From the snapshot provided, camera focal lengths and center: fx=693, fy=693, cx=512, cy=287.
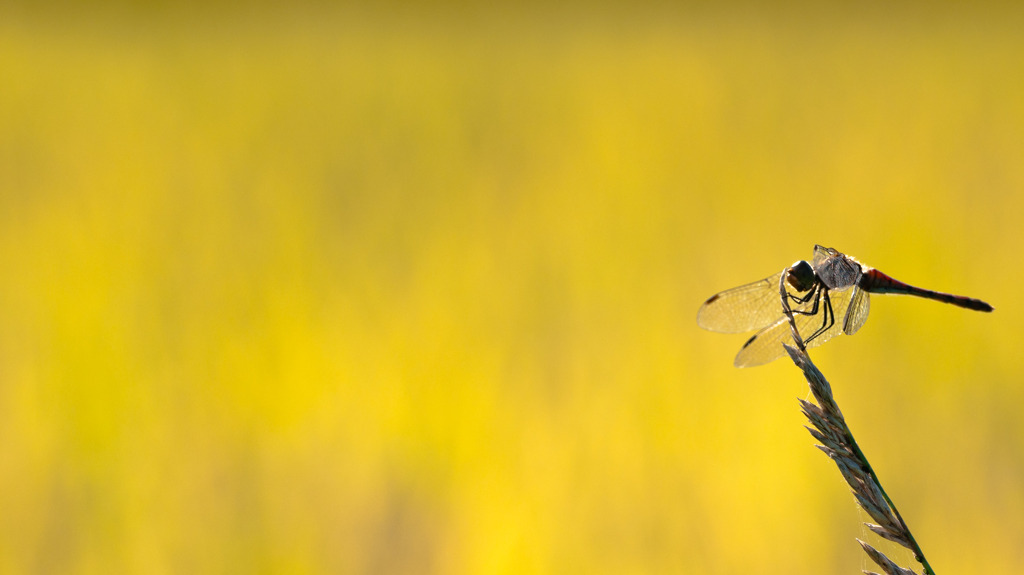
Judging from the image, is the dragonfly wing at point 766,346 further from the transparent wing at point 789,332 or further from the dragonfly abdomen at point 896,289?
the dragonfly abdomen at point 896,289

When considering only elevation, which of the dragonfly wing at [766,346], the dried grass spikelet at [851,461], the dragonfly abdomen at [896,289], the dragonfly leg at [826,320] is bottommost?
the dried grass spikelet at [851,461]

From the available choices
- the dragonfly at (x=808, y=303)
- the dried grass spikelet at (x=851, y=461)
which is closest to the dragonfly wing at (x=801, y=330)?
the dragonfly at (x=808, y=303)

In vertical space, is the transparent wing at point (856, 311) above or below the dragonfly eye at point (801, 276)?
below

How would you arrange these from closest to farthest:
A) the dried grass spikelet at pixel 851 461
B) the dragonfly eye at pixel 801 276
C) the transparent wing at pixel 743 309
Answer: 1. the dried grass spikelet at pixel 851 461
2. the dragonfly eye at pixel 801 276
3. the transparent wing at pixel 743 309

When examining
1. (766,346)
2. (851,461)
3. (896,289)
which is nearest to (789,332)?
(766,346)

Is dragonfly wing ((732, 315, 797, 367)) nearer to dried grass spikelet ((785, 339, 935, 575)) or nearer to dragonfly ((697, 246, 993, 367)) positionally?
dragonfly ((697, 246, 993, 367))

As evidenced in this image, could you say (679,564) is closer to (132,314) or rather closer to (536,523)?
(536,523)

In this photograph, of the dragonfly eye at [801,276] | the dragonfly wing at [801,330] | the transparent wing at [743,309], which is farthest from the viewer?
the transparent wing at [743,309]
